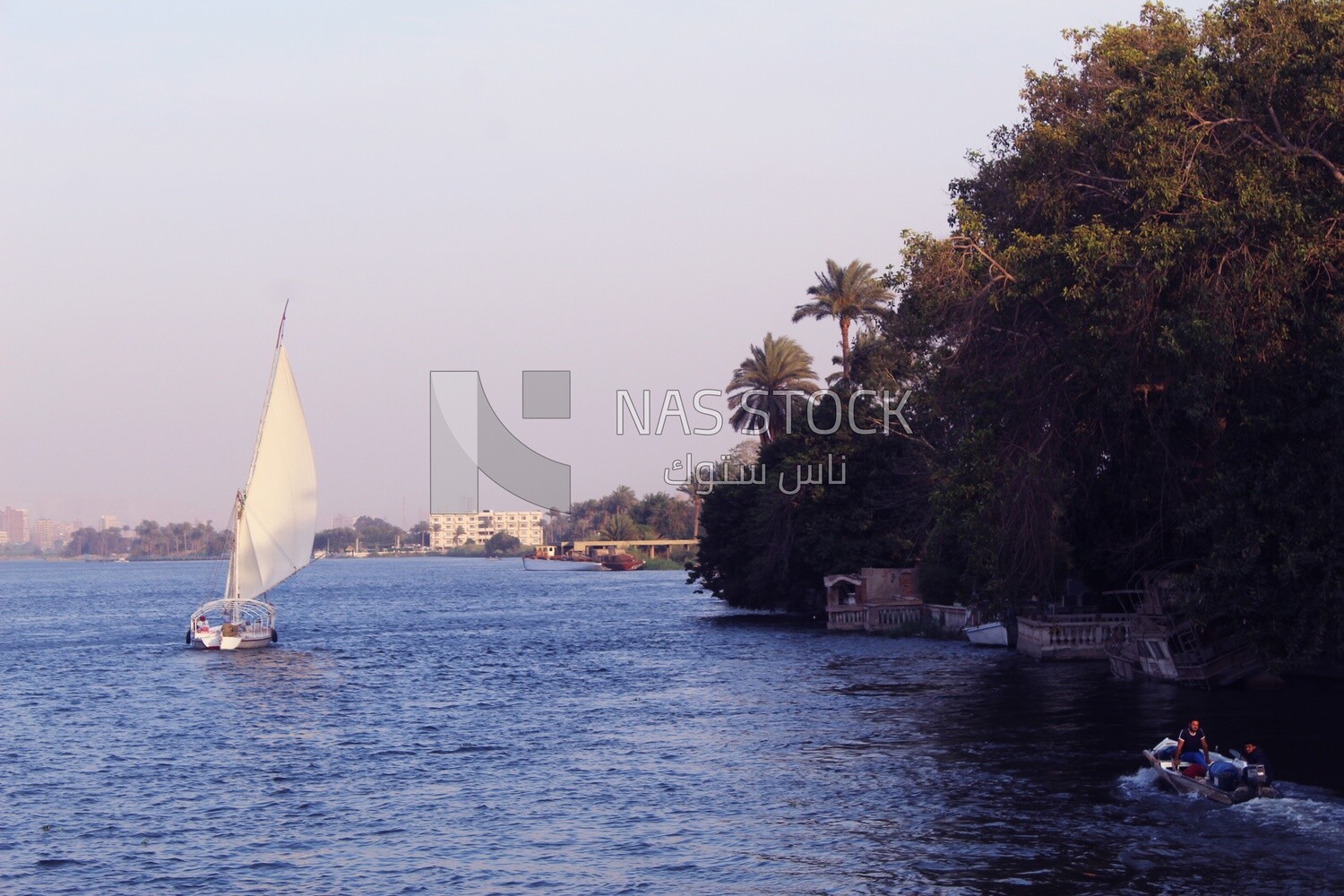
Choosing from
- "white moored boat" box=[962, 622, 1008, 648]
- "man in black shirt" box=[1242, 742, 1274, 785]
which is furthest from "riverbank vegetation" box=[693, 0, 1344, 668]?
"white moored boat" box=[962, 622, 1008, 648]

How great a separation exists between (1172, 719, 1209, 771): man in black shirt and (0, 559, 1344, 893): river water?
790mm

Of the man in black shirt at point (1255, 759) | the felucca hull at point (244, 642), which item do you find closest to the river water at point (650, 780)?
the man in black shirt at point (1255, 759)

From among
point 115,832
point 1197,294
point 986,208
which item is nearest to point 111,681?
point 115,832

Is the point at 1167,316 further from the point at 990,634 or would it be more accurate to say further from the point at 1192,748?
the point at 990,634

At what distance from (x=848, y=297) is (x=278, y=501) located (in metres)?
39.1

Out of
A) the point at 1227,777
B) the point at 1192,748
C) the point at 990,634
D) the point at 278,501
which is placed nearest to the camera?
the point at 1227,777

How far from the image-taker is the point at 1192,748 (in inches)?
976

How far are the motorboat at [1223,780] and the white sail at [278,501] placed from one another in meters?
47.6

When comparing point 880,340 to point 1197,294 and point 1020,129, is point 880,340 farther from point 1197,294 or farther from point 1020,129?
point 1197,294

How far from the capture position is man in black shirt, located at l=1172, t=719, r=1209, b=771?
2458cm

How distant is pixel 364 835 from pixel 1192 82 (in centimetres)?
2389

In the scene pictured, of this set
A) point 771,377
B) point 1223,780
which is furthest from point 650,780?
point 771,377

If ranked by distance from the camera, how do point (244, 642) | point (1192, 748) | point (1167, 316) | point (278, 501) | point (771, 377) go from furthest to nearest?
point (771, 377), point (278, 501), point (244, 642), point (1167, 316), point (1192, 748)

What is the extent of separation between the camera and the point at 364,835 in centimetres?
2445
